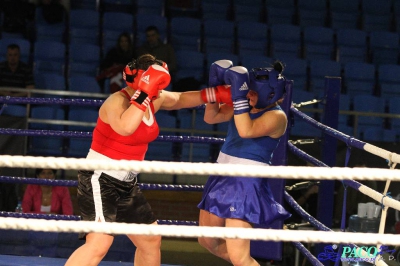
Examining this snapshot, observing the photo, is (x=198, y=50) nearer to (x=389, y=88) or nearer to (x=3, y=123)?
(x=389, y=88)

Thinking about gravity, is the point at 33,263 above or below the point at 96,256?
below

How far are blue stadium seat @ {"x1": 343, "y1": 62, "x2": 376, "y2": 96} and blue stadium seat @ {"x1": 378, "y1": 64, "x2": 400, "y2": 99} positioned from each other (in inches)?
4.4

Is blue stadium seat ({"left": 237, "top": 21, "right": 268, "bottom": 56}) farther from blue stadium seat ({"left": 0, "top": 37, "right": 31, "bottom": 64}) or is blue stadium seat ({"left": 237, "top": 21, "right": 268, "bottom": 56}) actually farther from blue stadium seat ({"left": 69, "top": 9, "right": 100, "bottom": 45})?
blue stadium seat ({"left": 0, "top": 37, "right": 31, "bottom": 64})

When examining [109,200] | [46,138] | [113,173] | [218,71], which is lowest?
→ [46,138]

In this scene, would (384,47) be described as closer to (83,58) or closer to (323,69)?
(323,69)

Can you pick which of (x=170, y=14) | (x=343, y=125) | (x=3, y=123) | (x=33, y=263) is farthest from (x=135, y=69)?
(x=170, y=14)

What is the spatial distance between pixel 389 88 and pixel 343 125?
1.02m

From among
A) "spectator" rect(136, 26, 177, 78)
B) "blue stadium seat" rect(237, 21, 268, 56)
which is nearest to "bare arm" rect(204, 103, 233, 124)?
"spectator" rect(136, 26, 177, 78)

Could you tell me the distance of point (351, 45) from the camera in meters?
8.56

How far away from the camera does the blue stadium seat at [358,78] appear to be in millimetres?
8062

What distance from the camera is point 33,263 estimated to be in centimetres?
412

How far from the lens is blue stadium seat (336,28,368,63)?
28.0 feet

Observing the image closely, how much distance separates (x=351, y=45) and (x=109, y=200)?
240 inches

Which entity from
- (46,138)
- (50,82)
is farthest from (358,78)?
(46,138)
